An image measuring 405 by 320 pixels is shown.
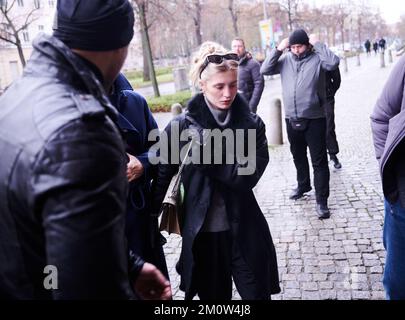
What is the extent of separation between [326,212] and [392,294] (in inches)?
97.9

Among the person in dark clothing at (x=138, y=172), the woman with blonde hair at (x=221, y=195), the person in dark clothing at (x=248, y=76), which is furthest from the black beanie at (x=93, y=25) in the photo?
the person in dark clothing at (x=248, y=76)

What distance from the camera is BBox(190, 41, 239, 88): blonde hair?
2.68m

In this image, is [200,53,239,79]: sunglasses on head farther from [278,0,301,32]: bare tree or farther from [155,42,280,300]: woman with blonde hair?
[278,0,301,32]: bare tree

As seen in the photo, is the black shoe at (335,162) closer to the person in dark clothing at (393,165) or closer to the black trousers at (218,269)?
the person in dark clothing at (393,165)

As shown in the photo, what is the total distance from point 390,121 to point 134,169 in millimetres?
1420

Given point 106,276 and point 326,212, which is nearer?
point 106,276

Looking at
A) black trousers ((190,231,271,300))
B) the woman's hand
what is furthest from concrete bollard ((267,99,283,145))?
the woman's hand

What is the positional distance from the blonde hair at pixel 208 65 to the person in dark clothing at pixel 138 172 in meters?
0.38

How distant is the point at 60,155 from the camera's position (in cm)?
107

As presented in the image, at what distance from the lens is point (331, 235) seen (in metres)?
4.48

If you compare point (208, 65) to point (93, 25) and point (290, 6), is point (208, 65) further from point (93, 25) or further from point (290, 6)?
point (290, 6)
